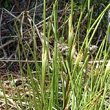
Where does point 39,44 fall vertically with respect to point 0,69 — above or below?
above

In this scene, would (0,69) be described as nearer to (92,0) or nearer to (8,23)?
(8,23)

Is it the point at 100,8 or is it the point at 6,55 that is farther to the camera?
the point at 100,8

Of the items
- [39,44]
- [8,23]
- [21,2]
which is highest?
[21,2]

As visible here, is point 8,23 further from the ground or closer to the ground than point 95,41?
further from the ground

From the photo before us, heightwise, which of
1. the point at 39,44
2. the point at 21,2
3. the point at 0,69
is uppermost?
the point at 21,2

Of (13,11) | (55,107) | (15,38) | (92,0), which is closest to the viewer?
(55,107)

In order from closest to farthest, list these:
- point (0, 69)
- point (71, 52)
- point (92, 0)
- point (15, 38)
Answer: point (71, 52) < point (0, 69) < point (15, 38) < point (92, 0)

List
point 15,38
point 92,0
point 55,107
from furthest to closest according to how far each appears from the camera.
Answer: point 92,0 → point 15,38 → point 55,107

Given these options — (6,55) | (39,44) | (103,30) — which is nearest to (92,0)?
(103,30)

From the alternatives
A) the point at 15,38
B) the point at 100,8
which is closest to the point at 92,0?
the point at 100,8

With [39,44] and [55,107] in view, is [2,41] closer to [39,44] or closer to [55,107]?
[39,44]
